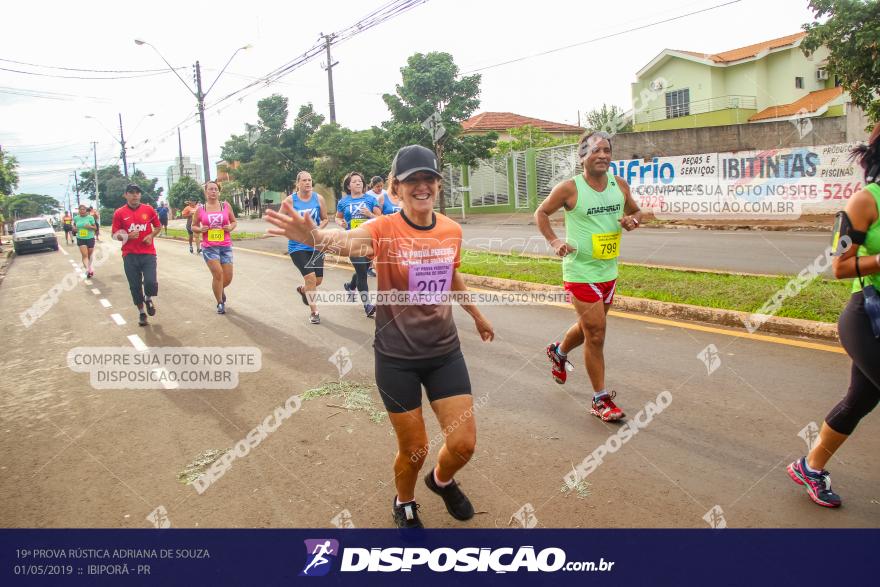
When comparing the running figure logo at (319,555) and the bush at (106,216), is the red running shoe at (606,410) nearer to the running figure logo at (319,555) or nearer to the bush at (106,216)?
the running figure logo at (319,555)

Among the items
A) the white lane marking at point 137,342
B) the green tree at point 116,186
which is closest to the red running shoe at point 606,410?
the white lane marking at point 137,342

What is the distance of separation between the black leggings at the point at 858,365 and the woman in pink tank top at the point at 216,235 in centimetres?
843

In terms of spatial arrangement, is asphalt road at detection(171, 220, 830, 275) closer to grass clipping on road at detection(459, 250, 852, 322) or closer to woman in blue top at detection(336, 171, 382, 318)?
grass clipping on road at detection(459, 250, 852, 322)

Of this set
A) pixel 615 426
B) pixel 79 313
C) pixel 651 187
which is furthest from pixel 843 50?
pixel 79 313

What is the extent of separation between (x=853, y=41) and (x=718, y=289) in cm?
1080

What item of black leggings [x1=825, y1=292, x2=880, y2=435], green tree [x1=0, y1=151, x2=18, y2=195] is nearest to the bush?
green tree [x1=0, y1=151, x2=18, y2=195]

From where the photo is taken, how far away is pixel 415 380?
3197 millimetres

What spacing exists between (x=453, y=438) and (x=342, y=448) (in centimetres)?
164

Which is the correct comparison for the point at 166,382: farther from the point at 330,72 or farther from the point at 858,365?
the point at 330,72

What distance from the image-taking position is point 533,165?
30734mm

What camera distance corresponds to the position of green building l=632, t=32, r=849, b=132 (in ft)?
112

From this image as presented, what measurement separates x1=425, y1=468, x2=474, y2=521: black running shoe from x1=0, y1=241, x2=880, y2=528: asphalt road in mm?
93

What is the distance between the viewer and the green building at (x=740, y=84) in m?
34.2

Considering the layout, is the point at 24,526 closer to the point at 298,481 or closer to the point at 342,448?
the point at 298,481
